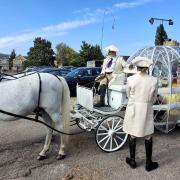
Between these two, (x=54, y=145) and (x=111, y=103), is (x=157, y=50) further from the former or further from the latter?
(x=54, y=145)

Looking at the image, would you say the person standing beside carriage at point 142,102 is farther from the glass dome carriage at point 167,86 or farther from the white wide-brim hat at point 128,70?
the white wide-brim hat at point 128,70

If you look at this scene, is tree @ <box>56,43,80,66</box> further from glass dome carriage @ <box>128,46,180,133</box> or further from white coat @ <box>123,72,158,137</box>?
white coat @ <box>123,72,158,137</box>

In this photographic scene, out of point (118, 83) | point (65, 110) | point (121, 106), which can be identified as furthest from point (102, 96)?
point (65, 110)

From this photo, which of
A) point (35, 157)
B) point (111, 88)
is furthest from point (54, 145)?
point (111, 88)

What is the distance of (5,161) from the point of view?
6098 millimetres

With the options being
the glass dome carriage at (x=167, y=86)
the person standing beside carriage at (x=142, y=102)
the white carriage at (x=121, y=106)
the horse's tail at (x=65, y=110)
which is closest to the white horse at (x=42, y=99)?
the horse's tail at (x=65, y=110)

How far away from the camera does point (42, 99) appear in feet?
20.5

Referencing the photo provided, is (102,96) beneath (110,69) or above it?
beneath

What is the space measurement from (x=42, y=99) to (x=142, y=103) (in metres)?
1.95

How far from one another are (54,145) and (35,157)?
2.73 ft

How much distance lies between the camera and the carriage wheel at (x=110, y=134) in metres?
6.62

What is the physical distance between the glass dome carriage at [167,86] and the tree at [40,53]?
71.3 metres

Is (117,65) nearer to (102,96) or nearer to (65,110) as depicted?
(102,96)

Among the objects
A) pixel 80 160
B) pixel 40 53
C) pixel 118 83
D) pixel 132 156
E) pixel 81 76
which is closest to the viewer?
pixel 132 156
